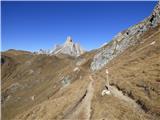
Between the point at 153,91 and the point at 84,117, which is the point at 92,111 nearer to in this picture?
the point at 84,117

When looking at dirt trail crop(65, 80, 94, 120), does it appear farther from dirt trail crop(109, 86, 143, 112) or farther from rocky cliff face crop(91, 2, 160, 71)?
rocky cliff face crop(91, 2, 160, 71)

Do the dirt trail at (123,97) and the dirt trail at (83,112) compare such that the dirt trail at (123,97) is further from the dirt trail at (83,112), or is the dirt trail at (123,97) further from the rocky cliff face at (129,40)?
the rocky cliff face at (129,40)

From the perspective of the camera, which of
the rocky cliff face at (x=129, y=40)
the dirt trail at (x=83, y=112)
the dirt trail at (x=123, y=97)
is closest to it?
the dirt trail at (x=123, y=97)

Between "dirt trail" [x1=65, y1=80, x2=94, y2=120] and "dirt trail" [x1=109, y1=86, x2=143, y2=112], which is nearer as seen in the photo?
"dirt trail" [x1=109, y1=86, x2=143, y2=112]

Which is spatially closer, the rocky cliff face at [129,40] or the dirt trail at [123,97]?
the dirt trail at [123,97]

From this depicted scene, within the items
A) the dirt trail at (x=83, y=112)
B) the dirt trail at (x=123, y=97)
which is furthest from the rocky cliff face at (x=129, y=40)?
the dirt trail at (x=83, y=112)

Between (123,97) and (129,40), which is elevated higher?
(129,40)

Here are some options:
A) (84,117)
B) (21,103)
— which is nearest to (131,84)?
(84,117)

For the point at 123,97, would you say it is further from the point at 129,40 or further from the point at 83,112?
the point at 129,40

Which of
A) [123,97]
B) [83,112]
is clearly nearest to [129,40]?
[123,97]

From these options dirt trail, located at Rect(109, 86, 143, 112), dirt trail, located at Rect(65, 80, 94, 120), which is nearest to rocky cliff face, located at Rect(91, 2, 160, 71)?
dirt trail, located at Rect(109, 86, 143, 112)

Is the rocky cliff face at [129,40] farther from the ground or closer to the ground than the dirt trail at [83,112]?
farther from the ground

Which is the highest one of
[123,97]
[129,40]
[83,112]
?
[129,40]

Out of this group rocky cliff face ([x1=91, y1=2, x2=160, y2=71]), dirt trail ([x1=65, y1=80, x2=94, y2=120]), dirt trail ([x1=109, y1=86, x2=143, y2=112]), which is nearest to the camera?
dirt trail ([x1=109, y1=86, x2=143, y2=112])
